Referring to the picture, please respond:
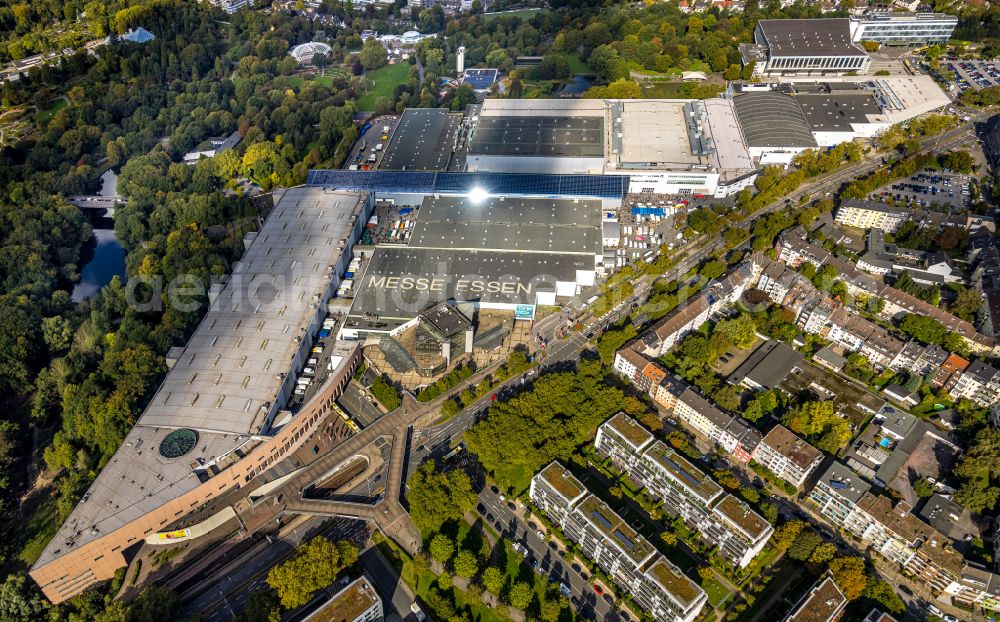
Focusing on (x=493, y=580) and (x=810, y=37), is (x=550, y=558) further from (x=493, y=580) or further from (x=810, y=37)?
(x=810, y=37)

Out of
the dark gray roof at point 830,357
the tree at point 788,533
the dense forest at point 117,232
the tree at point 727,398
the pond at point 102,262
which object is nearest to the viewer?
the tree at point 788,533

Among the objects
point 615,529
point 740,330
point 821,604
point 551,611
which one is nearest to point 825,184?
point 740,330

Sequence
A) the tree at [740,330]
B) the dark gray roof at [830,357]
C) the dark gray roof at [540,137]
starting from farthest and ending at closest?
1. the dark gray roof at [540,137]
2. the tree at [740,330]
3. the dark gray roof at [830,357]

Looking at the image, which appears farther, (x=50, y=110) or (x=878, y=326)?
(x=50, y=110)

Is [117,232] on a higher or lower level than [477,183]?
lower

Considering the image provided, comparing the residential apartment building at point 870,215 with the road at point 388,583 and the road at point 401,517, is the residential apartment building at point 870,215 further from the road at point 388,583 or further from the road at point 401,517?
the road at point 388,583

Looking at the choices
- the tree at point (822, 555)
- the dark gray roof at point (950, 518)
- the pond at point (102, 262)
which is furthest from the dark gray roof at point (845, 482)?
the pond at point (102, 262)
